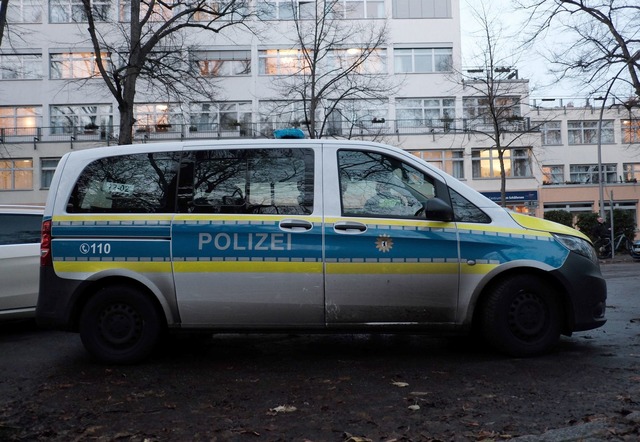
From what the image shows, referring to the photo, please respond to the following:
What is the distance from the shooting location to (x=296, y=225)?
15.9 ft

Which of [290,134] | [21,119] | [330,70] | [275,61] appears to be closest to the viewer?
[290,134]

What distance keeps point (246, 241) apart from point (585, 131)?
50174mm

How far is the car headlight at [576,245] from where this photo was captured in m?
4.97

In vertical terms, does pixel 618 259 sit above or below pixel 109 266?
below

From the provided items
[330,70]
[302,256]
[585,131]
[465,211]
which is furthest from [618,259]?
[585,131]

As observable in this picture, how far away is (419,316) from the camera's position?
16.0 ft

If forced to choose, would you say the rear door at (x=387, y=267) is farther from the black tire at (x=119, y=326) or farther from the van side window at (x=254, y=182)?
the black tire at (x=119, y=326)

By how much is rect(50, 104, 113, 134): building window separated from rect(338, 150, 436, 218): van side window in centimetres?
3602

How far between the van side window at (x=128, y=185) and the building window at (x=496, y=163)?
36.6 meters

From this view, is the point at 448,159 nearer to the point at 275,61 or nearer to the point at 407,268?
the point at 275,61

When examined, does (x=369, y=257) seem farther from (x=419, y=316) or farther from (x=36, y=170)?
(x=36, y=170)

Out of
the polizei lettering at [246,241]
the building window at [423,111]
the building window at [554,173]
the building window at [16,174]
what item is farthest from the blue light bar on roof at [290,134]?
the building window at [554,173]

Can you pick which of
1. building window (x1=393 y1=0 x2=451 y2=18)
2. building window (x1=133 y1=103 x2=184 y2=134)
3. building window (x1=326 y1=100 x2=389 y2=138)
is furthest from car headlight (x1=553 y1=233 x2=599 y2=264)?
building window (x1=393 y1=0 x2=451 y2=18)

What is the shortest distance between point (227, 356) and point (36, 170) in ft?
122
